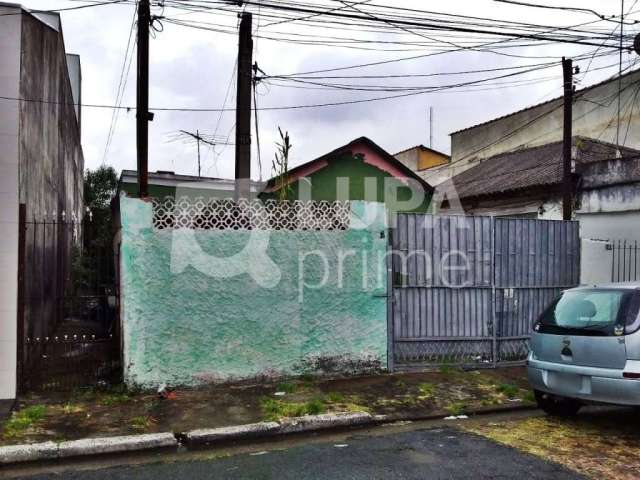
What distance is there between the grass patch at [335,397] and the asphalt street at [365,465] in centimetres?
120

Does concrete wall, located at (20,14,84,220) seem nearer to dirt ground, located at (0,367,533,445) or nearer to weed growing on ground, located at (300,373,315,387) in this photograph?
dirt ground, located at (0,367,533,445)

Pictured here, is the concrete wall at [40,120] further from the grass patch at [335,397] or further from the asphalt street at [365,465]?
the grass patch at [335,397]

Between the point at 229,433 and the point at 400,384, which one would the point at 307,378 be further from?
the point at 229,433

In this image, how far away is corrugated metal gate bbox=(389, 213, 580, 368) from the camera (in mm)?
7820

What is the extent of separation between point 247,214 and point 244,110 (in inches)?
119

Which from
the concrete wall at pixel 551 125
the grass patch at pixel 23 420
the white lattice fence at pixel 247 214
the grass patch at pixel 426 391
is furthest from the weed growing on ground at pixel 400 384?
the concrete wall at pixel 551 125

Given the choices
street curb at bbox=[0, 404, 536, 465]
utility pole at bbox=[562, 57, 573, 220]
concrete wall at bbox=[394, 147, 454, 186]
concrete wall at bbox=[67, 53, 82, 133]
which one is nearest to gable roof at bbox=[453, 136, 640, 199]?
utility pole at bbox=[562, 57, 573, 220]

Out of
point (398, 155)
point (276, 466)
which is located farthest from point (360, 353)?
point (398, 155)

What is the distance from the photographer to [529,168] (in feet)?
51.9

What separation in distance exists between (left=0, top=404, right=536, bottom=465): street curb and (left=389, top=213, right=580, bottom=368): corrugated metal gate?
181 centimetres

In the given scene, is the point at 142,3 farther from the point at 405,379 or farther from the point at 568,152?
the point at 568,152

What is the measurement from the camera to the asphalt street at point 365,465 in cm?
427

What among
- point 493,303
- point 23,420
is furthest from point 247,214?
point 493,303

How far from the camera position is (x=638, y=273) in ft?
33.9
